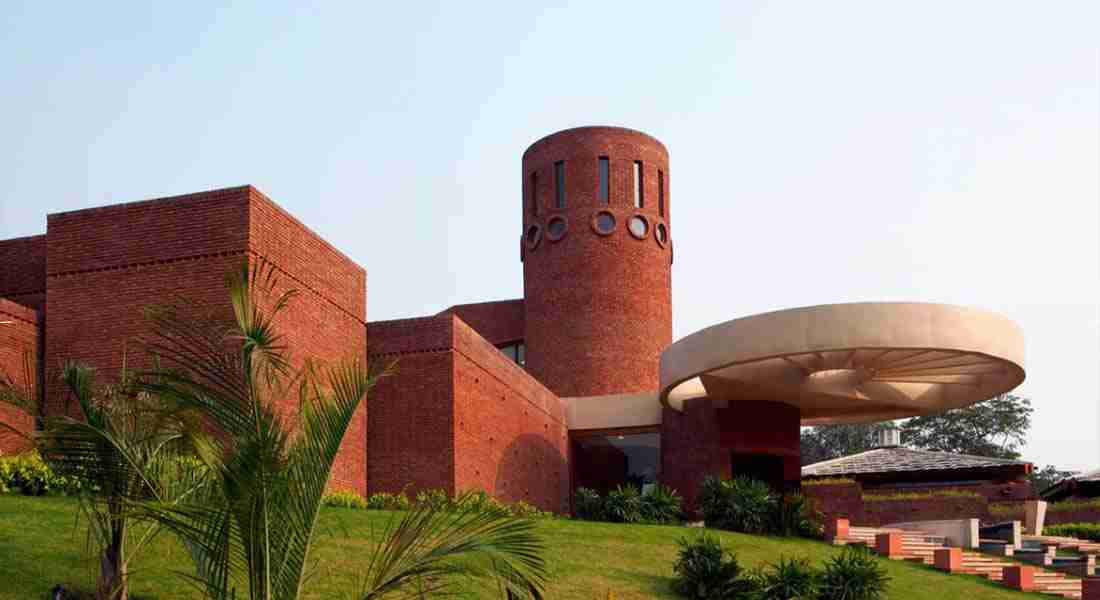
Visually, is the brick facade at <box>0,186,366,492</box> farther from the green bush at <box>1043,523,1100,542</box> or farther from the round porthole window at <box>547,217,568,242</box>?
the green bush at <box>1043,523,1100,542</box>

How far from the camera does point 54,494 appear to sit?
1878 cm

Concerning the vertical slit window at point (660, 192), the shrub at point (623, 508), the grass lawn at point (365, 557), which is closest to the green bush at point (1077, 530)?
the grass lawn at point (365, 557)

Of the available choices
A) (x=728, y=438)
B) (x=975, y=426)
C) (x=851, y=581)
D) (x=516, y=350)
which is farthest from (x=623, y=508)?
(x=975, y=426)

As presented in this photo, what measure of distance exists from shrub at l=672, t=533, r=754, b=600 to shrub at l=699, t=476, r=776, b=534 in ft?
25.8

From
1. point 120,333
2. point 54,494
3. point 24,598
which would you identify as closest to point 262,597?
point 24,598

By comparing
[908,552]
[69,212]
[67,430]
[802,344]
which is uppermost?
[69,212]

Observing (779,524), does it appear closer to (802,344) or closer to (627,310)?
(802,344)

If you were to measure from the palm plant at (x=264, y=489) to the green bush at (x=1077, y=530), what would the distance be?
3048cm

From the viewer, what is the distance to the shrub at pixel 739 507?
88.6ft

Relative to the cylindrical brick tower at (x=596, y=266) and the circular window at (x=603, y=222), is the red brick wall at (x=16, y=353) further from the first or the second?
the circular window at (x=603, y=222)

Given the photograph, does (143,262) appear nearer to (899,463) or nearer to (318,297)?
(318,297)

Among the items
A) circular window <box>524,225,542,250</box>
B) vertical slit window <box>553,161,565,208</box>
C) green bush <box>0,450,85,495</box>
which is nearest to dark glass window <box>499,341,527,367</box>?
circular window <box>524,225,542,250</box>

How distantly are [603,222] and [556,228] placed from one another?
149 centimetres

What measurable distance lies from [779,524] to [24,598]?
17.1 metres
